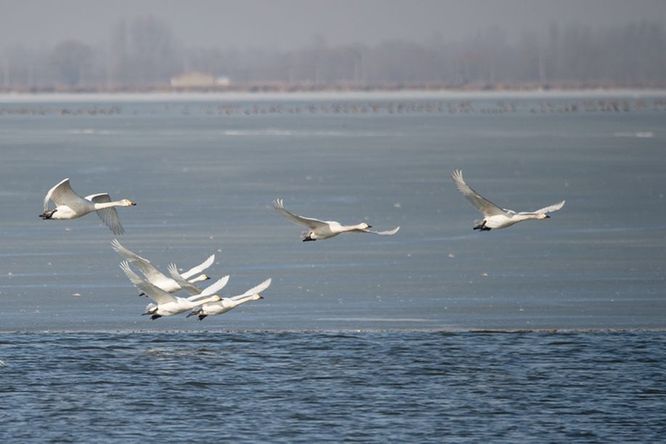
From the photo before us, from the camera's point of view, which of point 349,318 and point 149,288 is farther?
point 349,318

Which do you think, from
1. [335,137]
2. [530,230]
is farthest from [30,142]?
[530,230]

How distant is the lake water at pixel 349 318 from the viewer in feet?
40.7

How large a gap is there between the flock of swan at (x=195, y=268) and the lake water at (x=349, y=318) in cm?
52

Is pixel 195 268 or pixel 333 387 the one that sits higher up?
pixel 195 268

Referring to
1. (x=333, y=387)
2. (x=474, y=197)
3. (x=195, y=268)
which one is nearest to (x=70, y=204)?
(x=195, y=268)

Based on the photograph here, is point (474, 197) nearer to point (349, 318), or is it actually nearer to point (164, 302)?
point (349, 318)

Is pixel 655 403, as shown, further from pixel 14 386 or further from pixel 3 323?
pixel 3 323

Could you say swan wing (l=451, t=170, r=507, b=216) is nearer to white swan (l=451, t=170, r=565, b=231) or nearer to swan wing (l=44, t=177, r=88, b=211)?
white swan (l=451, t=170, r=565, b=231)

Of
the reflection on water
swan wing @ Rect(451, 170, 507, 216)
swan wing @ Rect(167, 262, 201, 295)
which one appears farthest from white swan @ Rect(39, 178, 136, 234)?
swan wing @ Rect(451, 170, 507, 216)

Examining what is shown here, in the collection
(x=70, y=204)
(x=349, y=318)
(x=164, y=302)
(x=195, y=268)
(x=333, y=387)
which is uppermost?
(x=70, y=204)

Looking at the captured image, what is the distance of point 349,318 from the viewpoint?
15664mm

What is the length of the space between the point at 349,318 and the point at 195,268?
1.65 metres

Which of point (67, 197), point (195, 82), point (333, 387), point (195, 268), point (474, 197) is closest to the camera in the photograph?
point (333, 387)

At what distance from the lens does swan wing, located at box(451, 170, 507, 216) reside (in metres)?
14.8
